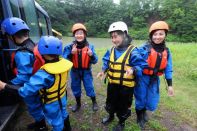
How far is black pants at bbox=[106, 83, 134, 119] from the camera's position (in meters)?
3.56

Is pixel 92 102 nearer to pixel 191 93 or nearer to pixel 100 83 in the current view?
pixel 100 83

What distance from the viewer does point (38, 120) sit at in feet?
11.3

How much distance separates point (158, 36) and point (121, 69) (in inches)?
31.0

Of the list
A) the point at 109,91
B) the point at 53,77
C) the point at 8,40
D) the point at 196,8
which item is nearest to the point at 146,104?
the point at 109,91

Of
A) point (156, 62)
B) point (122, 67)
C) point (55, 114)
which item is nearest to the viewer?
point (55, 114)

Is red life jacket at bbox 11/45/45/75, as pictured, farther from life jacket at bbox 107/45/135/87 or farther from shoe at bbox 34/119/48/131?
life jacket at bbox 107/45/135/87

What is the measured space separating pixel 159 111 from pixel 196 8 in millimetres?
39389

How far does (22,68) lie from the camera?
9.60 feet

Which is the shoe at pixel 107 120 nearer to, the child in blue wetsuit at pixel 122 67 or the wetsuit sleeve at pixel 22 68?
the child in blue wetsuit at pixel 122 67

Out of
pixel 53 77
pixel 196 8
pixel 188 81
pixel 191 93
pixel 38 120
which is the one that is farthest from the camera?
pixel 196 8

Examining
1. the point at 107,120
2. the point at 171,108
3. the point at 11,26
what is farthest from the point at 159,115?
the point at 11,26

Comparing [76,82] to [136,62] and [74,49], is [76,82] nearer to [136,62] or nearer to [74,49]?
[74,49]

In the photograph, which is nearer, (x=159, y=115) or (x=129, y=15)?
(x=159, y=115)

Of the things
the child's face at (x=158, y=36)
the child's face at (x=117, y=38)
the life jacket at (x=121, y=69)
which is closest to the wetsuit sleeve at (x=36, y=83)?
the life jacket at (x=121, y=69)
